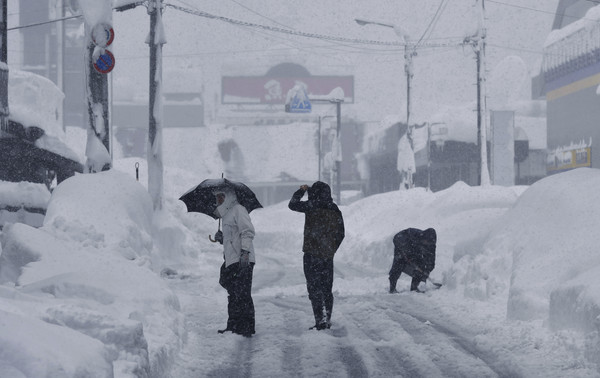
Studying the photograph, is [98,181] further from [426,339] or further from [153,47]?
[426,339]

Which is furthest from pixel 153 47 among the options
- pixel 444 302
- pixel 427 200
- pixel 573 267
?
pixel 573 267

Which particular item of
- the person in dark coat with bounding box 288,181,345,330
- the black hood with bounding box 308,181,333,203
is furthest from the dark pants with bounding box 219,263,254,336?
the black hood with bounding box 308,181,333,203

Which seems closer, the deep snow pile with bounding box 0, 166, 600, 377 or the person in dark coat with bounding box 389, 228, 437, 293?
the deep snow pile with bounding box 0, 166, 600, 377

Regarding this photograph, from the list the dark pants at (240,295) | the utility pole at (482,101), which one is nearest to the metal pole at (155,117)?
the utility pole at (482,101)

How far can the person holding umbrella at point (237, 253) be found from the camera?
8461mm

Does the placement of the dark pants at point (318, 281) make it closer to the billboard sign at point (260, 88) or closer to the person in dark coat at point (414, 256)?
the person in dark coat at point (414, 256)

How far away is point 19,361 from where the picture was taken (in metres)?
3.93

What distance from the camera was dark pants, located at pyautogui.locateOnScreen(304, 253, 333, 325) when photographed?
8984 millimetres

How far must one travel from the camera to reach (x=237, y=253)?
27.8 ft

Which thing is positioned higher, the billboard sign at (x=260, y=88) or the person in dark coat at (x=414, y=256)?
the billboard sign at (x=260, y=88)

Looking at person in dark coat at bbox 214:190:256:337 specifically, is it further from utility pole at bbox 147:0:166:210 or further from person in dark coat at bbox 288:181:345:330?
utility pole at bbox 147:0:166:210

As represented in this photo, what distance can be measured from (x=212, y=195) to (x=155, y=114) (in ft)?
43.7

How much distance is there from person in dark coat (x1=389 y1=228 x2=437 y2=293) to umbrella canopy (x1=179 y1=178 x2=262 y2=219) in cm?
425

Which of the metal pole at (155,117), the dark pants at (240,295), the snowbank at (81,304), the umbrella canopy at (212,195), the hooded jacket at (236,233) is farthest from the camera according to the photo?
the metal pole at (155,117)
